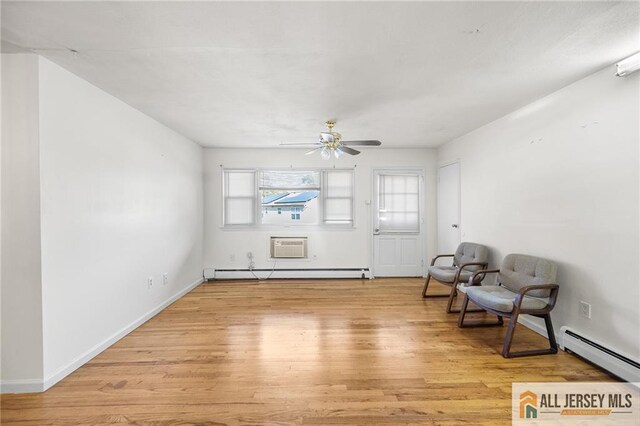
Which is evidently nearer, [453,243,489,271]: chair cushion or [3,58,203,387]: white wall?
[3,58,203,387]: white wall

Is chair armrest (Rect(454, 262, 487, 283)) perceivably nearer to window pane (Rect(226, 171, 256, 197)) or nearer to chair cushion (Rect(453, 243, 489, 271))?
chair cushion (Rect(453, 243, 489, 271))

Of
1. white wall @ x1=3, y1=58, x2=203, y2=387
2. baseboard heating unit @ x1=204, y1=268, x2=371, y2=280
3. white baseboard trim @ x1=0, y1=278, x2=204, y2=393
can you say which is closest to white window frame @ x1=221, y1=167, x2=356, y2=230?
baseboard heating unit @ x1=204, y1=268, x2=371, y2=280

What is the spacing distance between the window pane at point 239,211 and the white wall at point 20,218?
10.8ft

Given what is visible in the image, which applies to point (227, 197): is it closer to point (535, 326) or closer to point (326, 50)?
point (326, 50)

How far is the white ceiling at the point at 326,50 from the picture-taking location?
1547 mm

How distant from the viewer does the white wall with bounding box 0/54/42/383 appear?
195cm

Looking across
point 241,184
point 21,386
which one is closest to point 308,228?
point 241,184

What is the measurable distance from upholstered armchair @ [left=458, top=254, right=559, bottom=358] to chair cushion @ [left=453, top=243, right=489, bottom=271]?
23.8 inches

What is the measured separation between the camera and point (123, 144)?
114 inches

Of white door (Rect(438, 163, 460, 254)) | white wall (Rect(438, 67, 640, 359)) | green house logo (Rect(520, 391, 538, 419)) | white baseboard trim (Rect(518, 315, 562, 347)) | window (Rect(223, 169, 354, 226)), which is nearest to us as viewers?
green house logo (Rect(520, 391, 538, 419))

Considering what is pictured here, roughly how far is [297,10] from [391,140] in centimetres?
336

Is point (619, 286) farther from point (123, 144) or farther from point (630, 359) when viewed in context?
point (123, 144)

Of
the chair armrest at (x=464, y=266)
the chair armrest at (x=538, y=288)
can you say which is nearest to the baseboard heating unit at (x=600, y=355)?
the chair armrest at (x=538, y=288)

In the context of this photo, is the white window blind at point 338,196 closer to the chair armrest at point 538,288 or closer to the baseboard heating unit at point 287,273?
the baseboard heating unit at point 287,273
